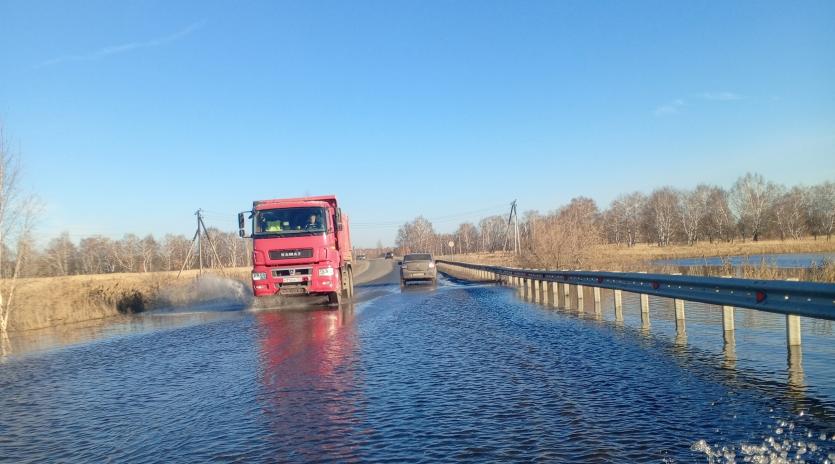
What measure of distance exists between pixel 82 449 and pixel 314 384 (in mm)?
2674

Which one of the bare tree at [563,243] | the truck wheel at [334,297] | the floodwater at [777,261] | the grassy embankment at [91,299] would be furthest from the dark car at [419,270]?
the floodwater at [777,261]

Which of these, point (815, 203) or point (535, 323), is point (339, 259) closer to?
point (535, 323)

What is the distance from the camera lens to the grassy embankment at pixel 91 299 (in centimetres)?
1838

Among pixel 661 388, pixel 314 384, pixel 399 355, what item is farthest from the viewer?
pixel 399 355

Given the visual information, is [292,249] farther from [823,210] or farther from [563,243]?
[823,210]

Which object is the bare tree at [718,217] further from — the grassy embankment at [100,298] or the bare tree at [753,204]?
the grassy embankment at [100,298]

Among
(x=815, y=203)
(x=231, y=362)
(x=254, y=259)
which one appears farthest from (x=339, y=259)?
(x=815, y=203)

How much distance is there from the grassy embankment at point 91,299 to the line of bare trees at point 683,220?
1909 centimetres

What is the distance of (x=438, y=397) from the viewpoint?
639 cm

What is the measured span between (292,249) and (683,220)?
83.6 m

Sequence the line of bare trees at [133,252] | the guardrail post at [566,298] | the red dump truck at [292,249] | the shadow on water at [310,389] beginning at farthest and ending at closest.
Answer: the line of bare trees at [133,252]
the red dump truck at [292,249]
the guardrail post at [566,298]
the shadow on water at [310,389]

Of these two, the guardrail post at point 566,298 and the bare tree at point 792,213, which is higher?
the bare tree at point 792,213

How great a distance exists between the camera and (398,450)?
4723mm

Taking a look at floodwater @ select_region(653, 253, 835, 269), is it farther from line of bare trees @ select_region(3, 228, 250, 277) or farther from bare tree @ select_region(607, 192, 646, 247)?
line of bare trees @ select_region(3, 228, 250, 277)
